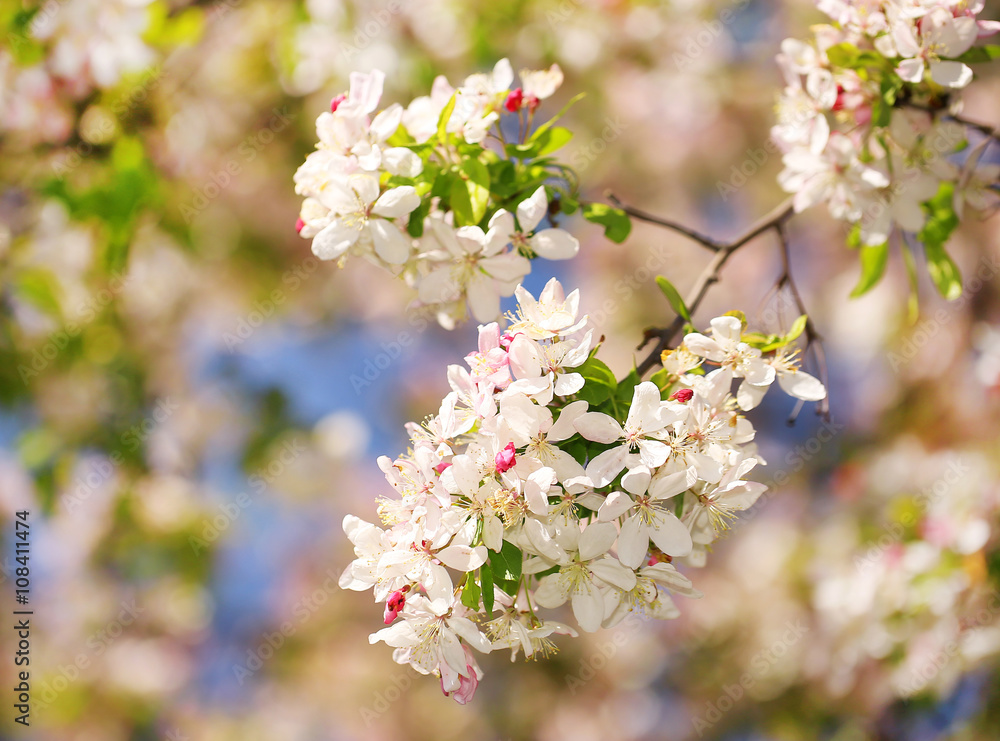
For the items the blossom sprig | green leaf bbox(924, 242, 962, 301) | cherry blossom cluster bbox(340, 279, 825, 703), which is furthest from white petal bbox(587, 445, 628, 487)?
green leaf bbox(924, 242, 962, 301)

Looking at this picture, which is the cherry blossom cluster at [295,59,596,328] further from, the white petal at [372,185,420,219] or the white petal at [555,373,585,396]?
the white petal at [555,373,585,396]

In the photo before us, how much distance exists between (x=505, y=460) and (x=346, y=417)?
2819 mm

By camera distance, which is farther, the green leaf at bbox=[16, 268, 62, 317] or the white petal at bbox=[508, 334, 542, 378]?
the green leaf at bbox=[16, 268, 62, 317]

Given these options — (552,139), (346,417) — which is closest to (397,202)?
(552,139)

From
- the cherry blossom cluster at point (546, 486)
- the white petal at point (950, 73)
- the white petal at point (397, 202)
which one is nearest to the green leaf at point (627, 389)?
the cherry blossom cluster at point (546, 486)

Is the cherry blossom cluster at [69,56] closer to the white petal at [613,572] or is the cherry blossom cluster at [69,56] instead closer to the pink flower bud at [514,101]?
the pink flower bud at [514,101]

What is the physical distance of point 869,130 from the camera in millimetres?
1073

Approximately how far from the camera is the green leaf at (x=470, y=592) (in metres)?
0.69

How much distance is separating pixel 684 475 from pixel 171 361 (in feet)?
10.1

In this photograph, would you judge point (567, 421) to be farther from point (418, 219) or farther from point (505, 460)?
point (418, 219)

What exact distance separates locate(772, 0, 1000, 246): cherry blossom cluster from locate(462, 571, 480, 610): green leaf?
0.80 m

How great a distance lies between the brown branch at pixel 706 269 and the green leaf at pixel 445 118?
0.25 metres

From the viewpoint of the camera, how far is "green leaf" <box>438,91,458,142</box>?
871mm

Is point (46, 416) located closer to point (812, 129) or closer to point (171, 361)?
point (171, 361)
